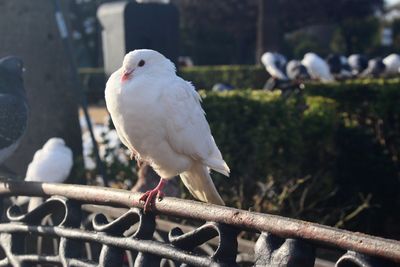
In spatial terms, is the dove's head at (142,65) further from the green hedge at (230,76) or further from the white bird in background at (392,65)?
the green hedge at (230,76)

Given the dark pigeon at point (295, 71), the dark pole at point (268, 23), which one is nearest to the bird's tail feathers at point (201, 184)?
the dark pigeon at point (295, 71)

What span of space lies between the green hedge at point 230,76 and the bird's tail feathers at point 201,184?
1768 cm

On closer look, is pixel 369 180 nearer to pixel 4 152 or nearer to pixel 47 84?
pixel 47 84

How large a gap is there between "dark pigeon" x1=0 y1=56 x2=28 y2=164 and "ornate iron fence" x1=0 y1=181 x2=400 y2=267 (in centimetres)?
174

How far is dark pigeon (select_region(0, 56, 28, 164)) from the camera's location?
4.57 metres

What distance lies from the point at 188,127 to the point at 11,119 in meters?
1.60

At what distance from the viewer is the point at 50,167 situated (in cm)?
533

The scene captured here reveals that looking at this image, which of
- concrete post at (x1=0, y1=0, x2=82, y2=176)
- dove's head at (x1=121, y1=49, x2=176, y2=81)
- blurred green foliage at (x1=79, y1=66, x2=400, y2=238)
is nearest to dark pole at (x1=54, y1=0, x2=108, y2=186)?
concrete post at (x1=0, y1=0, x2=82, y2=176)

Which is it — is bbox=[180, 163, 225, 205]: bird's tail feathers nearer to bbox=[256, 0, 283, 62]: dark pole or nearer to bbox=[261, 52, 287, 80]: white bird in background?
bbox=[261, 52, 287, 80]: white bird in background

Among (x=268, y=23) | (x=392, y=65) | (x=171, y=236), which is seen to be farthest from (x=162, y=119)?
(x=392, y=65)

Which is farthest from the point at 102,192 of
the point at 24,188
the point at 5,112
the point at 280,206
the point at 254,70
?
the point at 254,70

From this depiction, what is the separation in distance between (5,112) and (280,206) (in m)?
2.68

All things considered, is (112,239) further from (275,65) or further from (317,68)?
(317,68)

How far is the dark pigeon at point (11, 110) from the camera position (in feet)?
15.0
